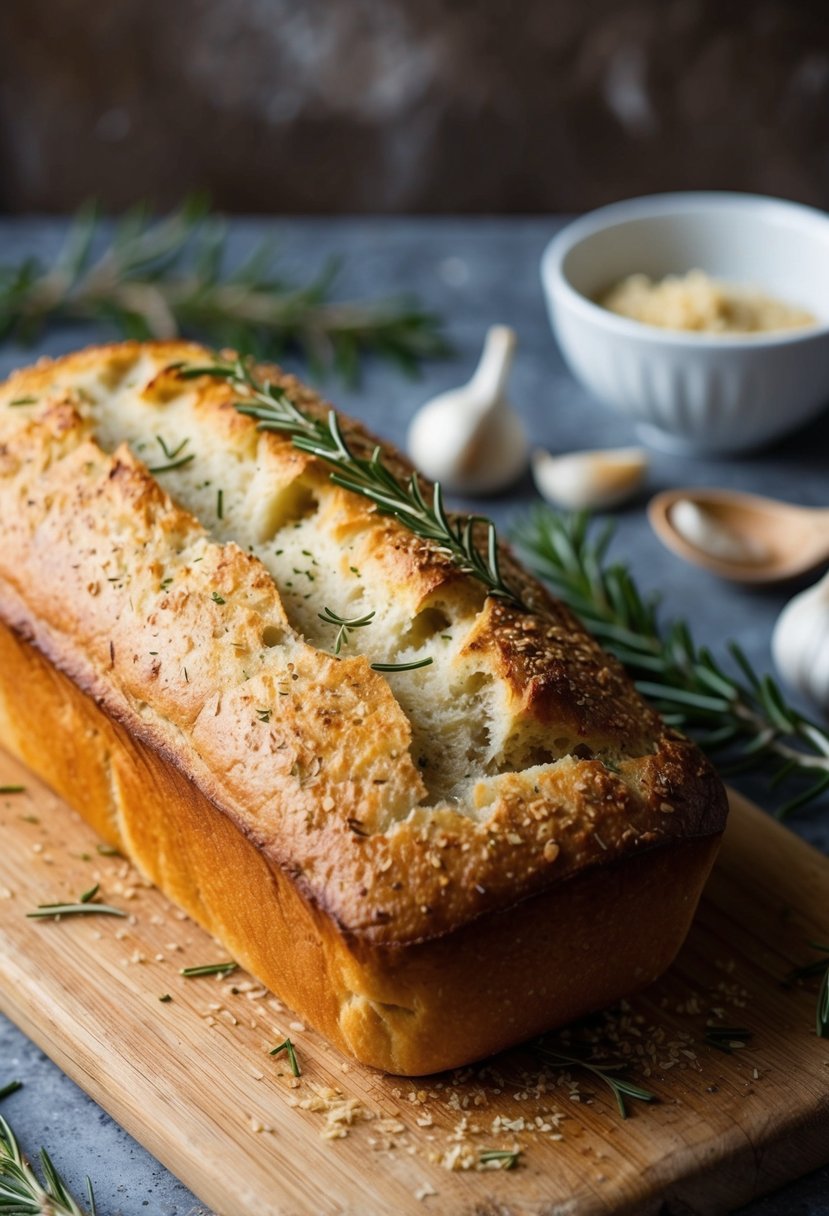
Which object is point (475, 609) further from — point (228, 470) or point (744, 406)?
point (744, 406)

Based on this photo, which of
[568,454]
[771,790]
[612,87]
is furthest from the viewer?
[612,87]

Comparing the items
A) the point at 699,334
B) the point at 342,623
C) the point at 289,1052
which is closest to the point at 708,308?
the point at 699,334

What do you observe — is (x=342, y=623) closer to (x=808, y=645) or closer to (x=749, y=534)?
(x=808, y=645)

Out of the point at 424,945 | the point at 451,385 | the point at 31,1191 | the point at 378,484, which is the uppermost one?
the point at 378,484

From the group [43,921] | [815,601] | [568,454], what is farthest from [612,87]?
[43,921]

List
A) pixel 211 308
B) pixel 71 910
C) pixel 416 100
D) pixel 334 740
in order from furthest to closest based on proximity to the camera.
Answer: pixel 416 100
pixel 211 308
pixel 71 910
pixel 334 740

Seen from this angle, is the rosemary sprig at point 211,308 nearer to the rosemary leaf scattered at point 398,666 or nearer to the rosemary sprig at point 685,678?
the rosemary sprig at point 685,678

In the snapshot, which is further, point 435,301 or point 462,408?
point 435,301
